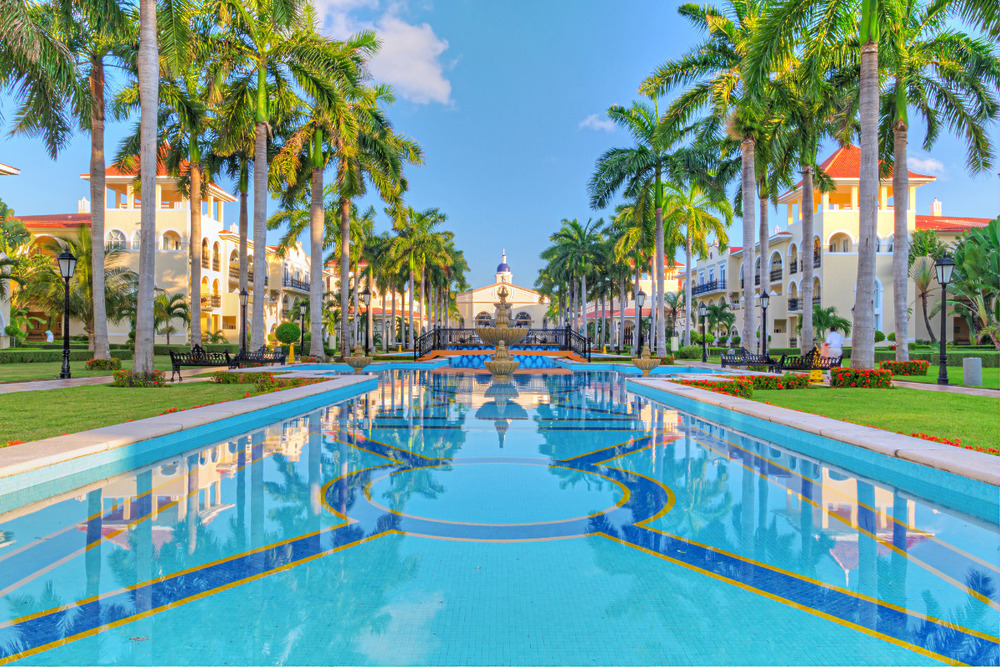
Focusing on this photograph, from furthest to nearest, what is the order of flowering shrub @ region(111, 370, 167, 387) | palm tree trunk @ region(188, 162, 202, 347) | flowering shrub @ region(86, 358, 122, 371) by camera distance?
palm tree trunk @ region(188, 162, 202, 347), flowering shrub @ region(86, 358, 122, 371), flowering shrub @ region(111, 370, 167, 387)

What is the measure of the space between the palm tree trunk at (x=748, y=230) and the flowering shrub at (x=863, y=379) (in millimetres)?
6424

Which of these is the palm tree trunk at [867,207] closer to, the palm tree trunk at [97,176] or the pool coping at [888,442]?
the pool coping at [888,442]

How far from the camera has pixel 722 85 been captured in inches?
781

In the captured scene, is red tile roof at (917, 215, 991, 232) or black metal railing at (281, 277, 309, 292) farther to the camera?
black metal railing at (281, 277, 309, 292)

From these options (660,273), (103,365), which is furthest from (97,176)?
(660,273)

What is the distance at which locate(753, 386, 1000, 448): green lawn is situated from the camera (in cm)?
805

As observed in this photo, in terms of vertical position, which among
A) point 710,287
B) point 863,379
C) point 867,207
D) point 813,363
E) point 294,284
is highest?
point 294,284

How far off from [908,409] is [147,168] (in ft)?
58.2

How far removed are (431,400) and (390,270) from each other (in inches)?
1093

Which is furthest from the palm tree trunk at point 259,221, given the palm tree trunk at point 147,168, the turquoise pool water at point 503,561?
the turquoise pool water at point 503,561

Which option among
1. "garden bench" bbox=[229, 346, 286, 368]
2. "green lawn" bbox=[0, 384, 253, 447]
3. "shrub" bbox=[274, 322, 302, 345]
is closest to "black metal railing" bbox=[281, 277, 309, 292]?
"shrub" bbox=[274, 322, 302, 345]

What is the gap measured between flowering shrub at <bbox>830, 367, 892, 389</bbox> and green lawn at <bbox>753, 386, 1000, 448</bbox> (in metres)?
0.36

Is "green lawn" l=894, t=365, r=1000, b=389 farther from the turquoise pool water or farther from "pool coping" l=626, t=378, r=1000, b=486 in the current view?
the turquoise pool water

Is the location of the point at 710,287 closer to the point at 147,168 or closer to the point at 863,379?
the point at 863,379
